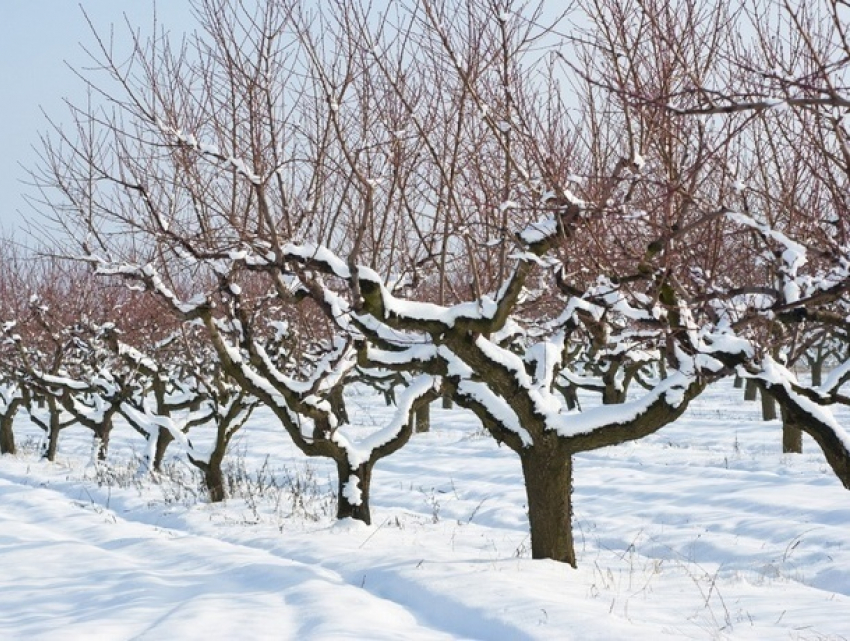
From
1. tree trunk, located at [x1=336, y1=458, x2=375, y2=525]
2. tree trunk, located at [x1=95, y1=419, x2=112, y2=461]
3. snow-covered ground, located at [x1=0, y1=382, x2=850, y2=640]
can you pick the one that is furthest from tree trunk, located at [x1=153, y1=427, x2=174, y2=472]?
tree trunk, located at [x1=336, y1=458, x2=375, y2=525]

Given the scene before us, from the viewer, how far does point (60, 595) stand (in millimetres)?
6340

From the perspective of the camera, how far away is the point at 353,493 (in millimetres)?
9047

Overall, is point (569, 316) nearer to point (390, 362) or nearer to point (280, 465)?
point (390, 362)

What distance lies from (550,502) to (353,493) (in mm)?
2766

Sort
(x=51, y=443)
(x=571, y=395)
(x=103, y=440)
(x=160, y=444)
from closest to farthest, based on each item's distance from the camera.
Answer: (x=160, y=444)
(x=103, y=440)
(x=51, y=443)
(x=571, y=395)

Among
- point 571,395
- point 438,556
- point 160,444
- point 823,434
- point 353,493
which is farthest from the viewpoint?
point 571,395

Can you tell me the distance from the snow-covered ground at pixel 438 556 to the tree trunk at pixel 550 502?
0.19 meters

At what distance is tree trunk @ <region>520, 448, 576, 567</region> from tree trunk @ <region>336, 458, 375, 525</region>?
2.51 m

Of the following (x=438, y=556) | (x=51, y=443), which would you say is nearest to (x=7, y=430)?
(x=51, y=443)

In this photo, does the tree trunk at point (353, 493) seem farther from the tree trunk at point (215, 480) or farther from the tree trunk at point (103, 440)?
the tree trunk at point (103, 440)

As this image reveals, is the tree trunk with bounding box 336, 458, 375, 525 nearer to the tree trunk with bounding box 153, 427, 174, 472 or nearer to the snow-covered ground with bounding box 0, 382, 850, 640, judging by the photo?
the snow-covered ground with bounding box 0, 382, 850, 640

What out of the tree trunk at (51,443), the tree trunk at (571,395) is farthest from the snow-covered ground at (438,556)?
the tree trunk at (571,395)

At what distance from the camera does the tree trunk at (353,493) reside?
29.7 feet

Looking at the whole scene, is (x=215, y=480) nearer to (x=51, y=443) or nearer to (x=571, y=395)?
(x=51, y=443)
